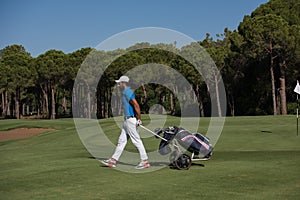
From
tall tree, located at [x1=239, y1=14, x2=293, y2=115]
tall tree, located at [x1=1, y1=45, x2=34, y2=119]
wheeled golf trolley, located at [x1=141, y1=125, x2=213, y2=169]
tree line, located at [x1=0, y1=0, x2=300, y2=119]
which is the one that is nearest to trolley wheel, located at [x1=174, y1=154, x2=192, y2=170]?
wheeled golf trolley, located at [x1=141, y1=125, x2=213, y2=169]

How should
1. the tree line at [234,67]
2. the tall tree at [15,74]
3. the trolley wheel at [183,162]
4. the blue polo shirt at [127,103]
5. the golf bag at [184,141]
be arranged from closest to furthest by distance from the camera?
1. the trolley wheel at [183,162]
2. the blue polo shirt at [127,103]
3. the golf bag at [184,141]
4. the tree line at [234,67]
5. the tall tree at [15,74]

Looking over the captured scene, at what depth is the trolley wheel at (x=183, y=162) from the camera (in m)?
11.1

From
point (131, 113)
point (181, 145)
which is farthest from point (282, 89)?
point (131, 113)

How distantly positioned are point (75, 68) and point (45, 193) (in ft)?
225

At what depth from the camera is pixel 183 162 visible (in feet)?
36.4

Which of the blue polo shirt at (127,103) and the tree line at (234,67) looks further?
the tree line at (234,67)

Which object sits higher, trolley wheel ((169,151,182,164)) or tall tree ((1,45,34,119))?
tall tree ((1,45,34,119))

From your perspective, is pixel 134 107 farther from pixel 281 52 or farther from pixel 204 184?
pixel 281 52

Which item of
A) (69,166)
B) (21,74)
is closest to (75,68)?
(21,74)

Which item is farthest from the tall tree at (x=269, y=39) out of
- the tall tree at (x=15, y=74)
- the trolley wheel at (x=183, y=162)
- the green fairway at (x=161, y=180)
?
the tall tree at (x=15, y=74)

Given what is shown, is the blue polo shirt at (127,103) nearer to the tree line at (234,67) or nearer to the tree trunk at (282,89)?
the tree line at (234,67)

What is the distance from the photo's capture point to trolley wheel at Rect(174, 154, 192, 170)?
1107cm

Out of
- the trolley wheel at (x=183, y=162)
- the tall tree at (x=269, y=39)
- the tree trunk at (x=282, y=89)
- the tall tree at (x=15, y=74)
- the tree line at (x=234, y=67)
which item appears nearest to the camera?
the trolley wheel at (x=183, y=162)

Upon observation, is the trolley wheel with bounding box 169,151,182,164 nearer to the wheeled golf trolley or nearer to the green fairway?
the wheeled golf trolley
